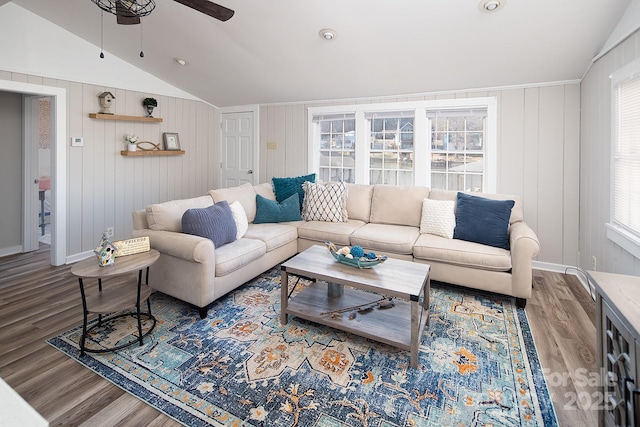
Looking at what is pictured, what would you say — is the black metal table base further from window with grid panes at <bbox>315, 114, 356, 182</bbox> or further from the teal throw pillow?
window with grid panes at <bbox>315, 114, 356, 182</bbox>

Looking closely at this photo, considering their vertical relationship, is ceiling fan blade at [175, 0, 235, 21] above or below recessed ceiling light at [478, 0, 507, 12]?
below

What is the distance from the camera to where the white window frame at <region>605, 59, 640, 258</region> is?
7.29ft

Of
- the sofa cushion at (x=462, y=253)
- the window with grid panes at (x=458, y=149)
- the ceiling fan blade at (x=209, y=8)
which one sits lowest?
the sofa cushion at (x=462, y=253)

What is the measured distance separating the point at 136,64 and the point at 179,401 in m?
4.55

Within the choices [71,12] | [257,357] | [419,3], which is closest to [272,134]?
[71,12]

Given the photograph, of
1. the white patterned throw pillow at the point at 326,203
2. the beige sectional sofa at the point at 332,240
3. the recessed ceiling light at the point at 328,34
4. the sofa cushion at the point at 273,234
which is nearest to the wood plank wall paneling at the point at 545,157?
the beige sectional sofa at the point at 332,240

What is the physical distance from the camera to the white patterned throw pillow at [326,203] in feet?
13.5

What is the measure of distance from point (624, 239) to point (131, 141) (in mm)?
5454

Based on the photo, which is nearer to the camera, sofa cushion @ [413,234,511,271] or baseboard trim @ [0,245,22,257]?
sofa cushion @ [413,234,511,271]

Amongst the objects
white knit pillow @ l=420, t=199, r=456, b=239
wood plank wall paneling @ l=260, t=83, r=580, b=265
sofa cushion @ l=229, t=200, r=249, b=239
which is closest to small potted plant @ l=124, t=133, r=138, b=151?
sofa cushion @ l=229, t=200, r=249, b=239

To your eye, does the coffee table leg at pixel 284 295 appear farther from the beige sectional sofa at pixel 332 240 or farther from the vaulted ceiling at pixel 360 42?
the vaulted ceiling at pixel 360 42

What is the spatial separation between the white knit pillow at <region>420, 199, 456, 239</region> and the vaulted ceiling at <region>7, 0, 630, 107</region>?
1.51 m

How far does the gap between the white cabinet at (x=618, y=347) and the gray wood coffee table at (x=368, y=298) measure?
34.1 inches

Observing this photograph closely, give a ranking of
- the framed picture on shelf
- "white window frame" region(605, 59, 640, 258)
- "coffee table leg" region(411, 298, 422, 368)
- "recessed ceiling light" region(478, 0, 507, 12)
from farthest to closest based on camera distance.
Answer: the framed picture on shelf
"recessed ceiling light" region(478, 0, 507, 12)
"white window frame" region(605, 59, 640, 258)
"coffee table leg" region(411, 298, 422, 368)
